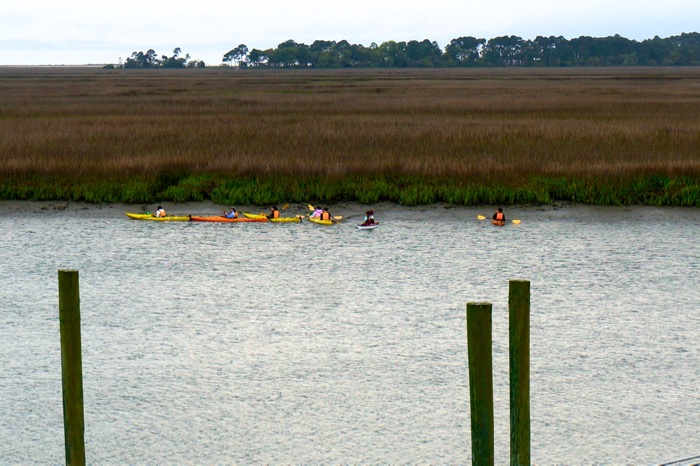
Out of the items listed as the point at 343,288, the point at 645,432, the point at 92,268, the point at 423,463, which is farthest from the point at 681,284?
the point at 92,268

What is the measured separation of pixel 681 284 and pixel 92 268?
9.26 metres

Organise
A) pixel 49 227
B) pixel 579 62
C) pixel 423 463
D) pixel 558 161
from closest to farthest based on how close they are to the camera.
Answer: pixel 423 463 → pixel 49 227 → pixel 558 161 → pixel 579 62

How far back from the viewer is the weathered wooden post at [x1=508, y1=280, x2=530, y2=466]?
584cm

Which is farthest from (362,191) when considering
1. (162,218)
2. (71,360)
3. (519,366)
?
(71,360)

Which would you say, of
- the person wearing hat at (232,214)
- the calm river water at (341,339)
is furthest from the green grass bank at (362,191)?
the calm river water at (341,339)

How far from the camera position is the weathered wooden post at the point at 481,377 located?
5703 mm

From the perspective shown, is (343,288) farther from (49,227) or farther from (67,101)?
(67,101)

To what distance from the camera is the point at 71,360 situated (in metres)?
6.21

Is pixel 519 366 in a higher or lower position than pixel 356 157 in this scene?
lower

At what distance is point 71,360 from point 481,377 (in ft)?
8.38

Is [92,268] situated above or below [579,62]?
below

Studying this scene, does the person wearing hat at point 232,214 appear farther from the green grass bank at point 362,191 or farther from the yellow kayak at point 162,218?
the green grass bank at point 362,191

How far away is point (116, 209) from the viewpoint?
70.4ft

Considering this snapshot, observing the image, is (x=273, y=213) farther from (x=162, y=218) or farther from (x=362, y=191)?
(x=362, y=191)
